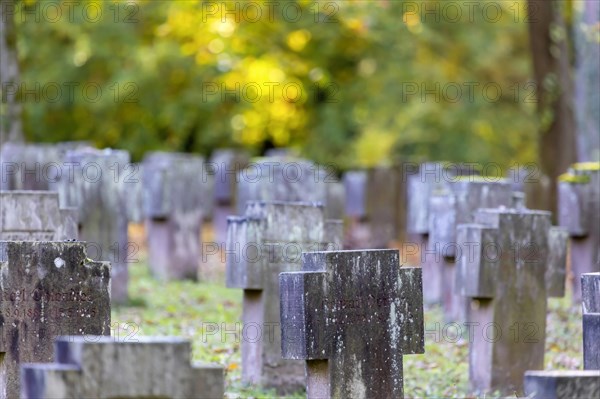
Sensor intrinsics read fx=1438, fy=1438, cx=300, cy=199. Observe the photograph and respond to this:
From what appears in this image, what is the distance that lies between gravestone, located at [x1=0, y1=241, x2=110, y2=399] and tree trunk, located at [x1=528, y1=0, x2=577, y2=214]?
15.5m

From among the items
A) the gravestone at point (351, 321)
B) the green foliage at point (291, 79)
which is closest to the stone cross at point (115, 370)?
the gravestone at point (351, 321)

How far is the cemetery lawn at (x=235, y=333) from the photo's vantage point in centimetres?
1162

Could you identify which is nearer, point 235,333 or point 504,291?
point 504,291

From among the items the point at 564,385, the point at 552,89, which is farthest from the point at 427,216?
the point at 564,385

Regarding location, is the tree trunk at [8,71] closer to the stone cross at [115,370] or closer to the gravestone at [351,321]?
the gravestone at [351,321]

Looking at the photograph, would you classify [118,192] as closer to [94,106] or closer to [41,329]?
[41,329]

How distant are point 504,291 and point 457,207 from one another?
3164 millimetres

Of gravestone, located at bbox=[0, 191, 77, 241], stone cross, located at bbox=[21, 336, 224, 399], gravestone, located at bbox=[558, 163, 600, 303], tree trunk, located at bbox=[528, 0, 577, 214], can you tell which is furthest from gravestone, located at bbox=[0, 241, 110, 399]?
tree trunk, located at bbox=[528, 0, 577, 214]

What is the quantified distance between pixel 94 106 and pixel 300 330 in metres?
23.3

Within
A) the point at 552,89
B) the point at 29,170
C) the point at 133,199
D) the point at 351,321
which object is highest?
the point at 552,89

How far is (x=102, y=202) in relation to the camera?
50.7 feet

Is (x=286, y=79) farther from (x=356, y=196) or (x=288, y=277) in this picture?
(x=288, y=277)

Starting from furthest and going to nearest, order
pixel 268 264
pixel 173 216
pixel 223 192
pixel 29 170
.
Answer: pixel 223 192 < pixel 173 216 < pixel 29 170 < pixel 268 264

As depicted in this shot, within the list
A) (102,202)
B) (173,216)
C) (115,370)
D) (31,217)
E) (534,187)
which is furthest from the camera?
(534,187)
